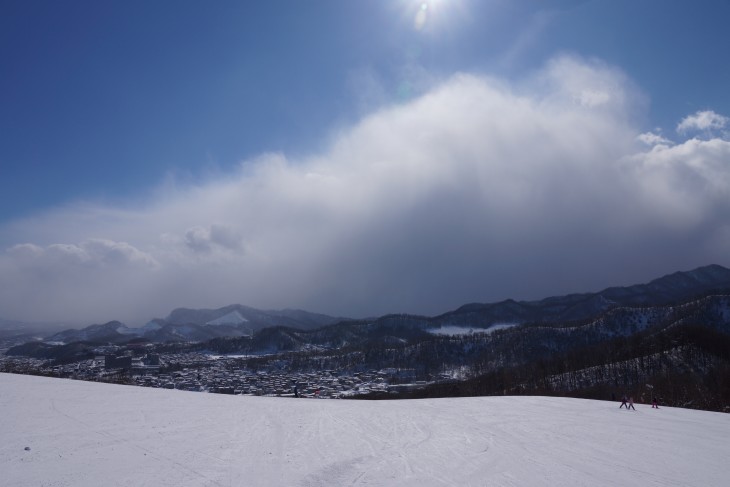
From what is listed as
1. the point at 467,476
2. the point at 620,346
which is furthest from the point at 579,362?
the point at 467,476

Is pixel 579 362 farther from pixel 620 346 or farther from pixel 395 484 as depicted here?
pixel 395 484

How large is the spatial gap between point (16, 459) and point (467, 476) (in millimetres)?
11570

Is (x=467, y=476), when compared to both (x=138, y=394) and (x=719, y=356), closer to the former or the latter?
(x=138, y=394)

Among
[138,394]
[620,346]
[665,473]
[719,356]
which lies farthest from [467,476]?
[620,346]

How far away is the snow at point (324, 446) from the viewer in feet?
→ 35.0

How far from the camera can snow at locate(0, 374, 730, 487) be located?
10.7 m

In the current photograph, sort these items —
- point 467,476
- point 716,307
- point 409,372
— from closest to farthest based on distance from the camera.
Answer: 1. point 467,476
2. point 409,372
3. point 716,307

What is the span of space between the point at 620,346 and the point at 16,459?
17830 centimetres

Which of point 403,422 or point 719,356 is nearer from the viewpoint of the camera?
point 403,422

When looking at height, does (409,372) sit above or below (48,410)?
below

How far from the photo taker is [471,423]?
790 inches

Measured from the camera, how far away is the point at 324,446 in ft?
46.0

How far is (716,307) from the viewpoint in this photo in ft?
652

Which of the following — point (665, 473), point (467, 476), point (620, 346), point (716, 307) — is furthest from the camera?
point (716, 307)
